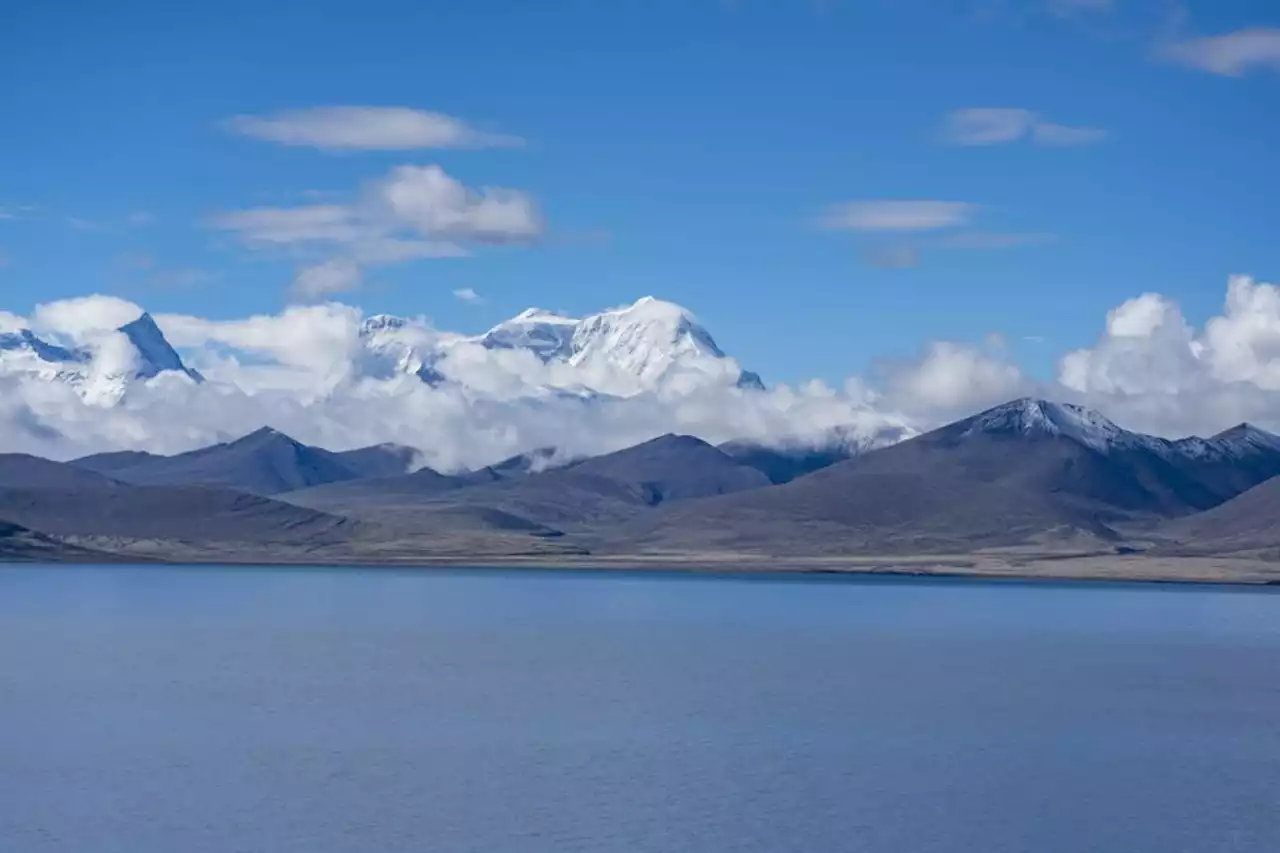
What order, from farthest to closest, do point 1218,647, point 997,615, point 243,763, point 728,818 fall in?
point 997,615
point 1218,647
point 243,763
point 728,818

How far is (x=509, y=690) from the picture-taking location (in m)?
91.1

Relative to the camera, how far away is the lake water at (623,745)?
55.0 metres

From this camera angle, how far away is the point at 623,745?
A: 71.5m

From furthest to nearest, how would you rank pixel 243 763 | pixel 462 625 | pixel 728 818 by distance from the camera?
pixel 462 625
pixel 243 763
pixel 728 818

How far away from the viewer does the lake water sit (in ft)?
181

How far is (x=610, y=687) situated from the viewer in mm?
92938

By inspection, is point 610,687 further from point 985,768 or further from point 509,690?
point 985,768

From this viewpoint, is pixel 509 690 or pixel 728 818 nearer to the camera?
pixel 728 818

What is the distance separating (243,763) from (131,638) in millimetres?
62657

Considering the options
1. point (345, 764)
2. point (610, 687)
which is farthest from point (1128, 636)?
point (345, 764)

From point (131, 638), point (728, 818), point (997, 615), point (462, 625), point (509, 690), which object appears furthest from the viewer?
point (997, 615)

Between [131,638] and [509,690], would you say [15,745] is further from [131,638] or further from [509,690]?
[131,638]

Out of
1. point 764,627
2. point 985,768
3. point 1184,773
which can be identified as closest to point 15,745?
point 985,768

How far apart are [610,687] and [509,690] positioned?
202 inches
